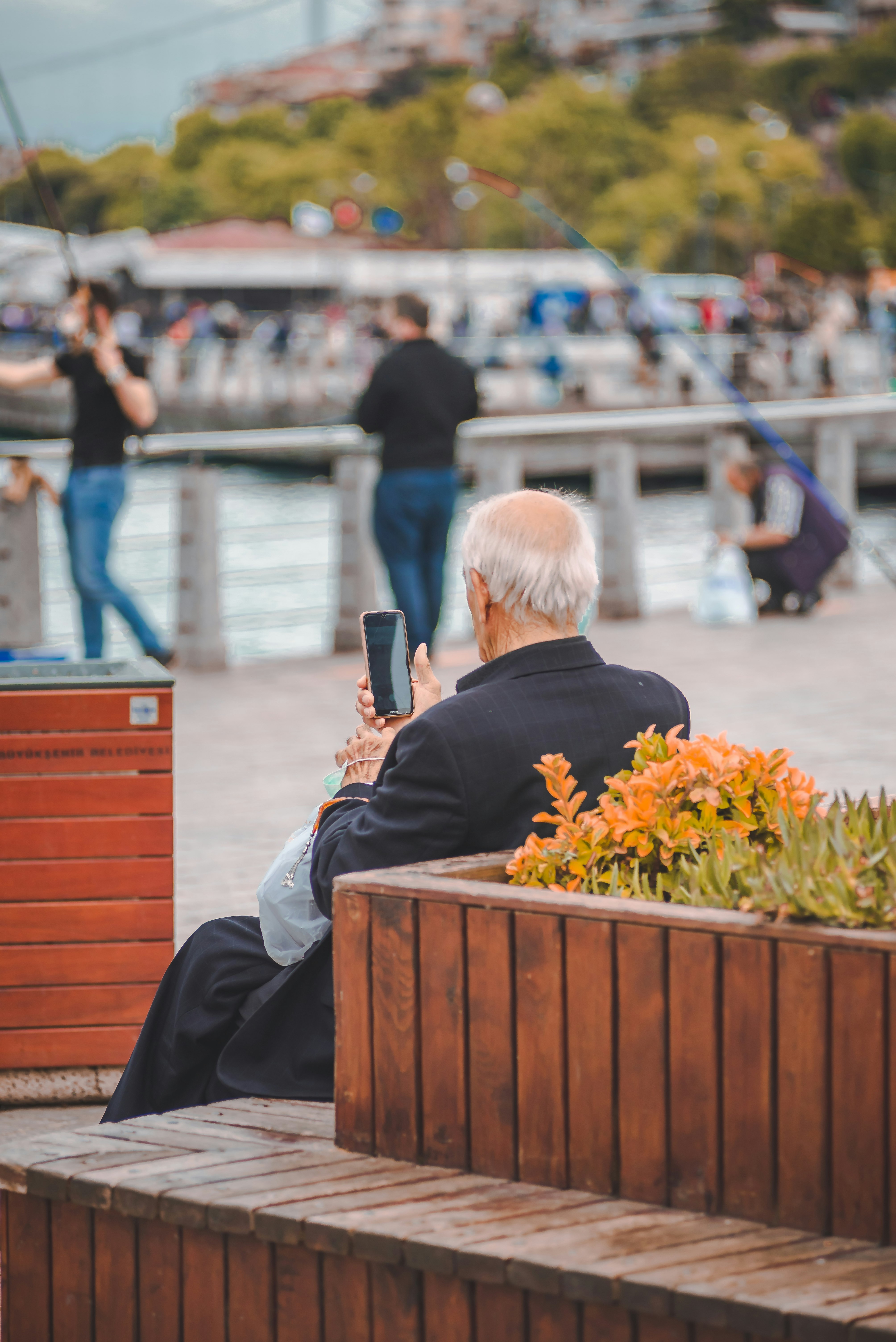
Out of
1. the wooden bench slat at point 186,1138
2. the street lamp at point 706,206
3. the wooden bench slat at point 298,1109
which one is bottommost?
the wooden bench slat at point 298,1109

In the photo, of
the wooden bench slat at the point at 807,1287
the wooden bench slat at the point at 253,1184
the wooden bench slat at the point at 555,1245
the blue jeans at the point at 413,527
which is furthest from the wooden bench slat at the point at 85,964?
the blue jeans at the point at 413,527

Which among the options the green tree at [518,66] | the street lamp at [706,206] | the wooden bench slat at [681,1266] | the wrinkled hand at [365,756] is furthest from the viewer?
the green tree at [518,66]

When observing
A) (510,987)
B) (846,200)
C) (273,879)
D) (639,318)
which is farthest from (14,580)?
(846,200)

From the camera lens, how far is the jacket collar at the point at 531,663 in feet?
9.28

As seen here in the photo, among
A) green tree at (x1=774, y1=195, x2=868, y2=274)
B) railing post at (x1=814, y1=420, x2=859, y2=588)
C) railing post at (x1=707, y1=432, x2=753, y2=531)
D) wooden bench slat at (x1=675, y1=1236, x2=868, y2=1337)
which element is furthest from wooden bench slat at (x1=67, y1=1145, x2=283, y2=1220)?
green tree at (x1=774, y1=195, x2=868, y2=274)

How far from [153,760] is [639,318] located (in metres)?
45.4

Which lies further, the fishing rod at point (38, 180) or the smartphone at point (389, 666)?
the fishing rod at point (38, 180)

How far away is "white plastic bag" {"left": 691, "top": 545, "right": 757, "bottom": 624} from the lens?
10.9 meters

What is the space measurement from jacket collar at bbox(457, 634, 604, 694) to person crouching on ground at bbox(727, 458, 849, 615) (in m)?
8.08

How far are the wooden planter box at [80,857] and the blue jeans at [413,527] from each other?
183 inches

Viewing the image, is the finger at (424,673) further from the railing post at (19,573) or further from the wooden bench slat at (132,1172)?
the railing post at (19,573)

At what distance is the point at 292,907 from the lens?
3.00m

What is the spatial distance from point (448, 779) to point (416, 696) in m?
0.64

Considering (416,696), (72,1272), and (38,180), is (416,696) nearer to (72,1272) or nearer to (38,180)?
(72,1272)
